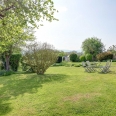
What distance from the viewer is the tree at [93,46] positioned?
47062mm

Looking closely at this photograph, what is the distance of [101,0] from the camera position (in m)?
13.8

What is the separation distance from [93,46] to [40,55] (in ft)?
125

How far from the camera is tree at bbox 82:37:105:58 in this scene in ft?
154

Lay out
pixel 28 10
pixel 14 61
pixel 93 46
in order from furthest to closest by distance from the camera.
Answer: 1. pixel 93 46
2. pixel 14 61
3. pixel 28 10

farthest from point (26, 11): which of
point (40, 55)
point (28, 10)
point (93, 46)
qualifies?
point (93, 46)

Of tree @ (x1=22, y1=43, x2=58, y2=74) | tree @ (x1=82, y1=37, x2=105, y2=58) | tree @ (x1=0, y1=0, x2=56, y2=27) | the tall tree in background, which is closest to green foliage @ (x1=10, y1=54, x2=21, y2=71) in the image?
tree @ (x1=22, y1=43, x2=58, y2=74)

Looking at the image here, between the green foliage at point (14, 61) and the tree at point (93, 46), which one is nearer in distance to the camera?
the green foliage at point (14, 61)

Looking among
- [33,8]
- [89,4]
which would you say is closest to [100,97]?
[33,8]

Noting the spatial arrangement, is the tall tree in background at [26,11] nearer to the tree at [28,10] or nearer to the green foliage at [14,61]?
the tree at [28,10]

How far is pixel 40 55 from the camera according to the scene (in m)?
12.9

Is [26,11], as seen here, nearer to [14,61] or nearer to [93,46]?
[14,61]

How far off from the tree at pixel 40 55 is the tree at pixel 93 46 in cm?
3477

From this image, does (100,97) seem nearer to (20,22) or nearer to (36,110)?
(36,110)

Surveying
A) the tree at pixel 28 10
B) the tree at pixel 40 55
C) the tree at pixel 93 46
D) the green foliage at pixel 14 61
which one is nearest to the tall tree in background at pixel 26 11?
the tree at pixel 28 10
